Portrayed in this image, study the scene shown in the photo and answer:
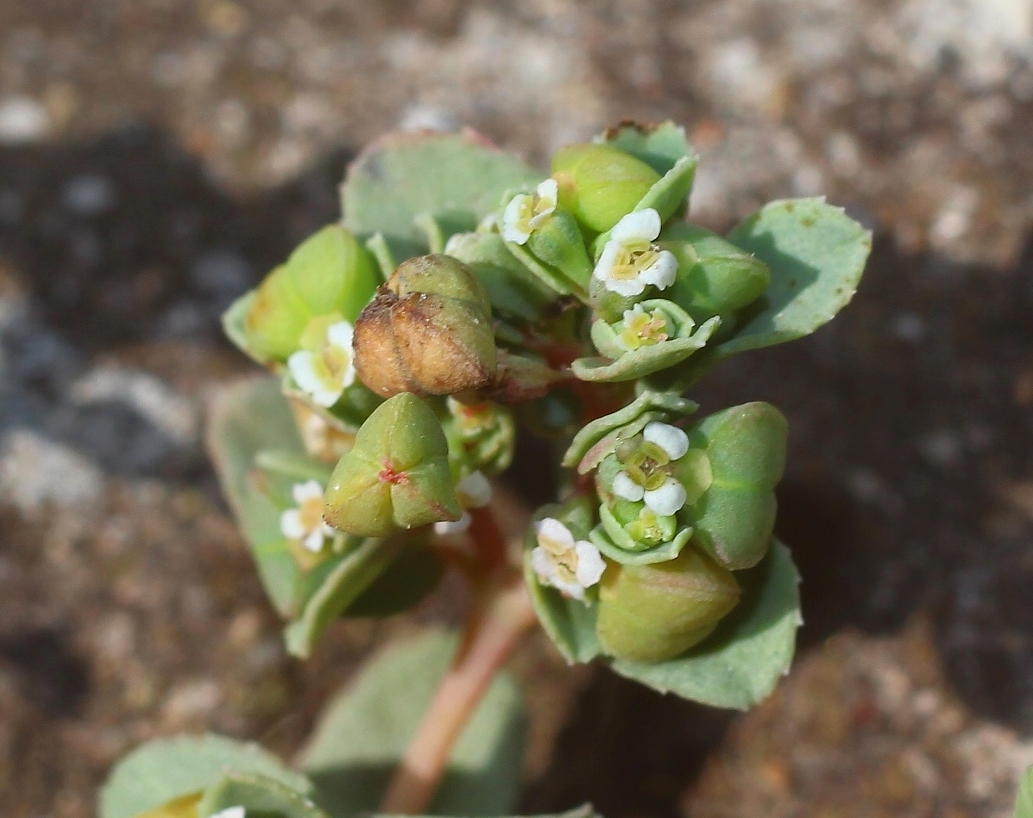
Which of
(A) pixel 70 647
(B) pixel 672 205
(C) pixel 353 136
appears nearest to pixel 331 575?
(B) pixel 672 205

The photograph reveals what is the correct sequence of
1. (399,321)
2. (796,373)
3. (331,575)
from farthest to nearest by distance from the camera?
(796,373) < (331,575) < (399,321)

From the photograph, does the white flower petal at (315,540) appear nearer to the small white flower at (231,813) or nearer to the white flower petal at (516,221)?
the small white flower at (231,813)

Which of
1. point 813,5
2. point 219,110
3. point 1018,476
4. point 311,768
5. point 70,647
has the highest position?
point 219,110

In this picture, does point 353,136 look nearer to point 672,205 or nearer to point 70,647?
point 70,647

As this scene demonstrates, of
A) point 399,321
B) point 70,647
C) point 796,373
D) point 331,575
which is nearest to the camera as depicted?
point 399,321

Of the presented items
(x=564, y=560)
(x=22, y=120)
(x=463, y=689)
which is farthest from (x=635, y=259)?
(x=22, y=120)

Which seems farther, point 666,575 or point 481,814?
point 481,814

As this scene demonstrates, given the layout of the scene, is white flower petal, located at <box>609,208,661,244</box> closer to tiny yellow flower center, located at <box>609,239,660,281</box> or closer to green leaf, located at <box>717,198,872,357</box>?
tiny yellow flower center, located at <box>609,239,660,281</box>

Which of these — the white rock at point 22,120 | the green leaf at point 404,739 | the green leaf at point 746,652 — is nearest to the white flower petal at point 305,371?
the green leaf at point 746,652

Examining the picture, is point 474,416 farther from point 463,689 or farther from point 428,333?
point 463,689
